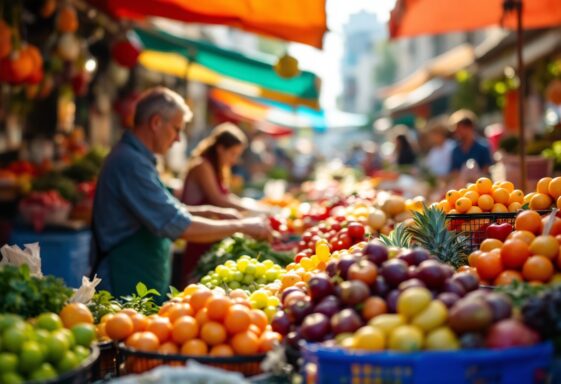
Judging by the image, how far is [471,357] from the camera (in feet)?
6.61

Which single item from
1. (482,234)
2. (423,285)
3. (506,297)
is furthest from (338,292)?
(482,234)

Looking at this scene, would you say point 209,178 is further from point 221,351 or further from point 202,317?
point 221,351

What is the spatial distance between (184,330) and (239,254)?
2.59 metres

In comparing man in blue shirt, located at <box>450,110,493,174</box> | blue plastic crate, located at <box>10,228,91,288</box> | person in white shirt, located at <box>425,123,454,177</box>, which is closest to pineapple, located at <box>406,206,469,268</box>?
blue plastic crate, located at <box>10,228,91,288</box>

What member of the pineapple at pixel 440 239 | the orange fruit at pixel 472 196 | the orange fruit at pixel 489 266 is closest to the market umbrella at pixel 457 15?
the orange fruit at pixel 472 196

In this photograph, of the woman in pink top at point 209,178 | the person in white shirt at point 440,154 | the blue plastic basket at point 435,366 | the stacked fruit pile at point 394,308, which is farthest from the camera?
the person in white shirt at point 440,154

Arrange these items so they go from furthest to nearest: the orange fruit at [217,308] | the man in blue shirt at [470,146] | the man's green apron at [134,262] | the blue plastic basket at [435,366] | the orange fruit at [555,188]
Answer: the man in blue shirt at [470,146]
the man's green apron at [134,262]
the orange fruit at [555,188]
the orange fruit at [217,308]
the blue plastic basket at [435,366]

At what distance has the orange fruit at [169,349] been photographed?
8.51 ft

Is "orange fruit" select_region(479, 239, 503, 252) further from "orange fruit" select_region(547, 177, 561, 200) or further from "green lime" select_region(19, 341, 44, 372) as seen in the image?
"green lime" select_region(19, 341, 44, 372)

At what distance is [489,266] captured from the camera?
112 inches

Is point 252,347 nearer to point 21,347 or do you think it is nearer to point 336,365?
point 336,365

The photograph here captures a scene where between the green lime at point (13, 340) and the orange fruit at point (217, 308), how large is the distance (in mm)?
680

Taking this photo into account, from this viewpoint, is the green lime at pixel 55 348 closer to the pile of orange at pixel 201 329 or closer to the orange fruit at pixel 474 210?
the pile of orange at pixel 201 329

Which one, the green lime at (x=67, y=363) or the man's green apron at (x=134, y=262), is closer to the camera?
the green lime at (x=67, y=363)
